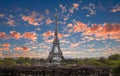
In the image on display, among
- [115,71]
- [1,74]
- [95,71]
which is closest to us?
[115,71]

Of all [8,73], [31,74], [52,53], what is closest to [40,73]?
[31,74]

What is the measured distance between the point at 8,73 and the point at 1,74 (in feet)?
3.32

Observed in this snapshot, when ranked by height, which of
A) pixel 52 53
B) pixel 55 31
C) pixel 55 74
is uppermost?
pixel 55 31

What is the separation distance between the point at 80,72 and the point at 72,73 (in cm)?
120

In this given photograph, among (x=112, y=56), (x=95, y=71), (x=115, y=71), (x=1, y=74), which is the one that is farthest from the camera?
(x=112, y=56)

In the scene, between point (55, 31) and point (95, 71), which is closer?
point (95, 71)

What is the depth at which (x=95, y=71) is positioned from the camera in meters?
36.6

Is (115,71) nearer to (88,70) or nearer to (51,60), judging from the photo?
(88,70)

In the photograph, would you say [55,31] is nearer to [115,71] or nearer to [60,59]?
[60,59]

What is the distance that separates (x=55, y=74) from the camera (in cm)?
3575

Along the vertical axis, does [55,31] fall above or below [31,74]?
above

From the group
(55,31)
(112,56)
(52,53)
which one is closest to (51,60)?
(52,53)

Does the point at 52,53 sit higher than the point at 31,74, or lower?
higher

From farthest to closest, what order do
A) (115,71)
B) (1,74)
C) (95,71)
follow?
(95,71)
(1,74)
(115,71)
